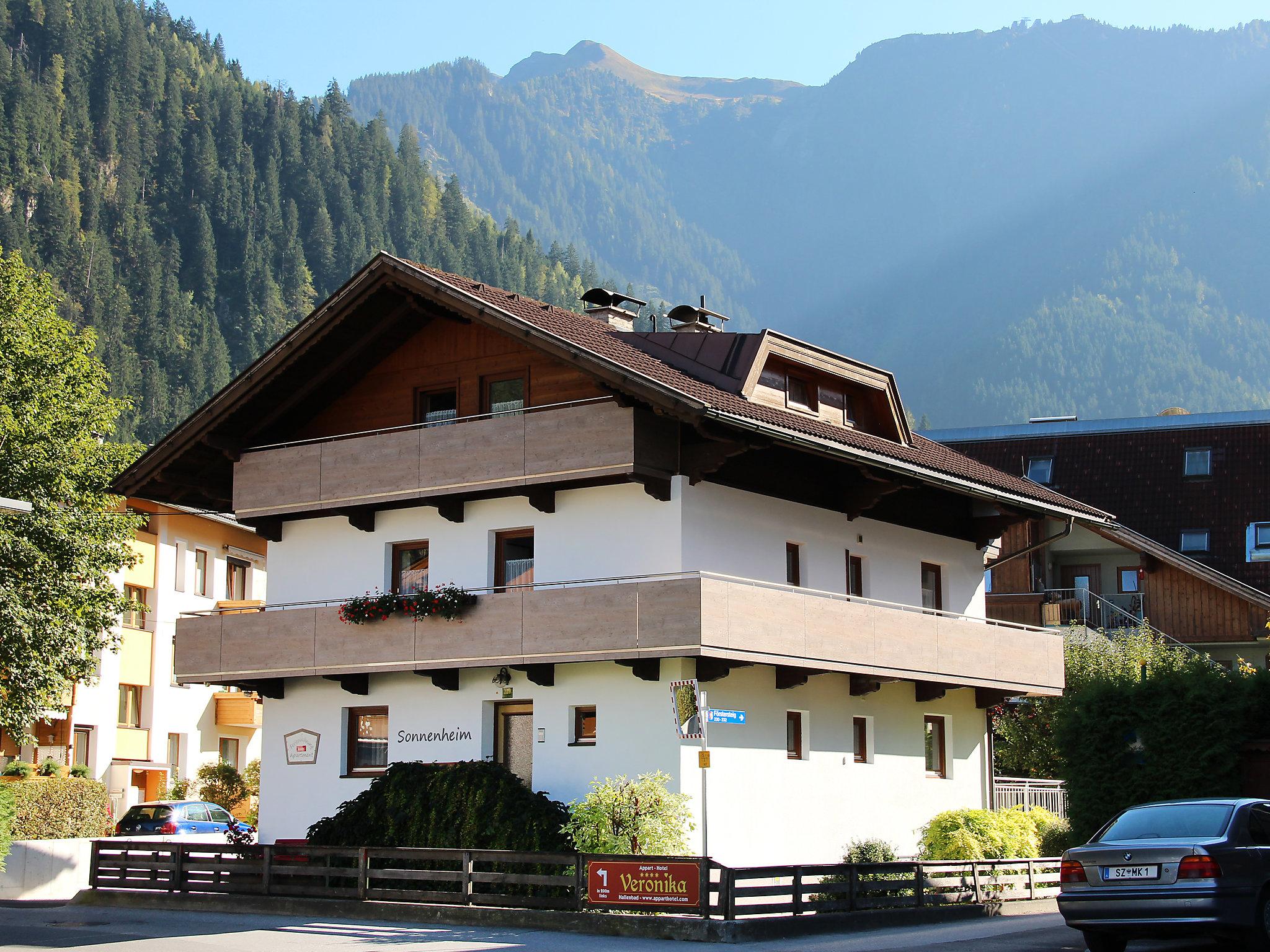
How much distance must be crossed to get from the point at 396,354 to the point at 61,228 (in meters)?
135

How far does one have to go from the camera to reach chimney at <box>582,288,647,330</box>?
32906 mm

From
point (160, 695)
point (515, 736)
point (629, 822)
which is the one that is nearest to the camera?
point (629, 822)

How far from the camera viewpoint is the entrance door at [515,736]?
88.7 ft

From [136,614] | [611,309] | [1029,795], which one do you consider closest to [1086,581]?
[1029,795]

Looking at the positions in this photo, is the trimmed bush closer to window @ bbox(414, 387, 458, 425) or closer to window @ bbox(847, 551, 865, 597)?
window @ bbox(414, 387, 458, 425)

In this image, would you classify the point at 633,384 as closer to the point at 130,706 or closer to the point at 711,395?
the point at 711,395

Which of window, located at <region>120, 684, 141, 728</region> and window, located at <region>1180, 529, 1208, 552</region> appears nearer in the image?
window, located at <region>120, 684, 141, 728</region>

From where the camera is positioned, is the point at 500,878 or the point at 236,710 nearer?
the point at 500,878

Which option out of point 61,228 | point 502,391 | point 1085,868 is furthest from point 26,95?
point 1085,868

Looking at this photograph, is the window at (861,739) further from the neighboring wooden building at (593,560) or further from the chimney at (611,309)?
the chimney at (611,309)

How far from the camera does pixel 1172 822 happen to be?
56.2 feet

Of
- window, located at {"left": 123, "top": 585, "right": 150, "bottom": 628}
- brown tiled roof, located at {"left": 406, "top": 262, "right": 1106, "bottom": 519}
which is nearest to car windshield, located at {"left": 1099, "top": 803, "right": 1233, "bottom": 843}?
brown tiled roof, located at {"left": 406, "top": 262, "right": 1106, "bottom": 519}

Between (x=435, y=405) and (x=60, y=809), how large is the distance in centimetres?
1621

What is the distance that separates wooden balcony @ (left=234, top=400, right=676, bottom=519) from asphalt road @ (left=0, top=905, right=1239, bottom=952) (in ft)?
23.1
